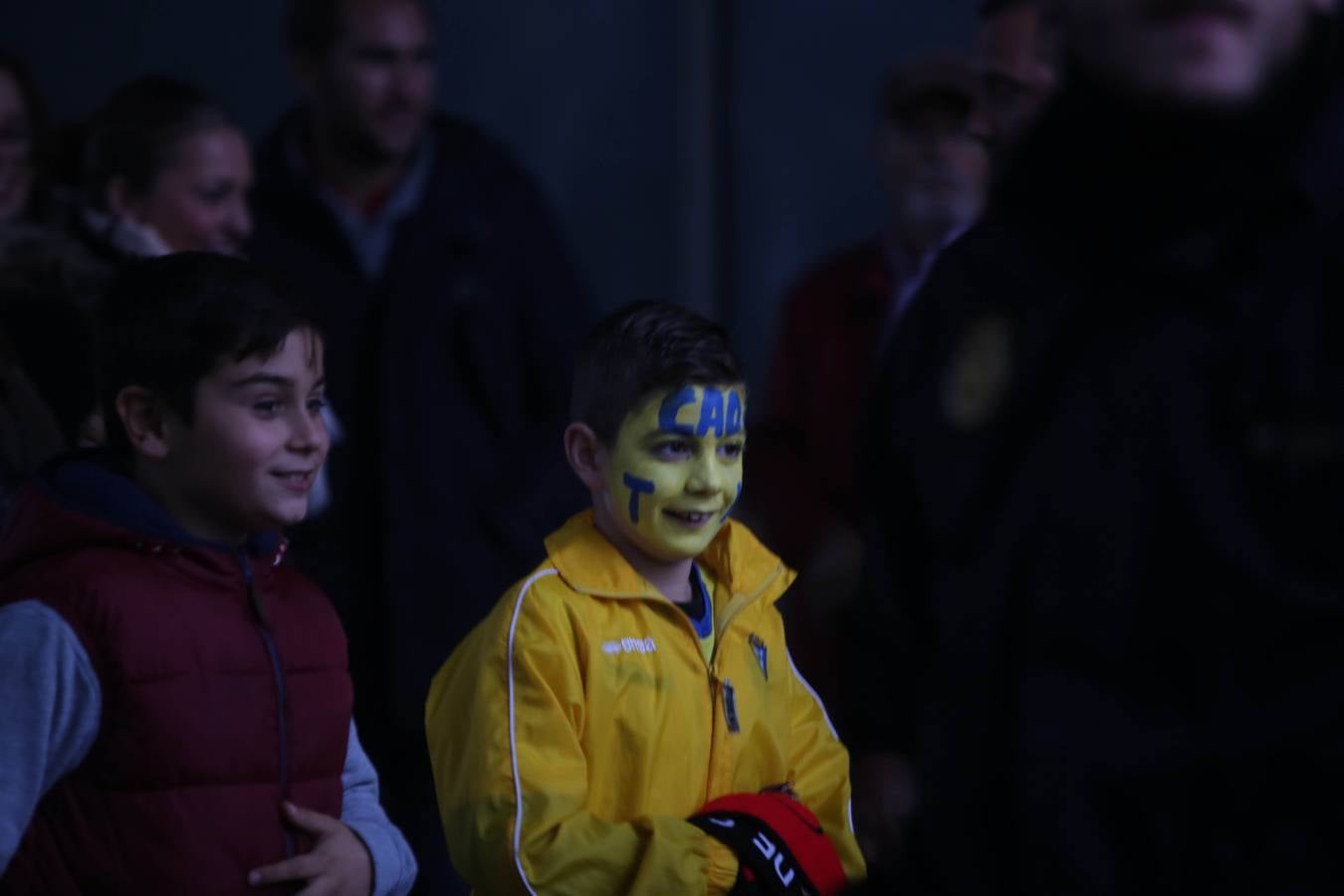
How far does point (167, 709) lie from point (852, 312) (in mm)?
2412

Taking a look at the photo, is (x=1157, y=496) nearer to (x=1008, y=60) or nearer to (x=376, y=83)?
(x=1008, y=60)

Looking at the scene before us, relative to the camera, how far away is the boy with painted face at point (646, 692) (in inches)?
102

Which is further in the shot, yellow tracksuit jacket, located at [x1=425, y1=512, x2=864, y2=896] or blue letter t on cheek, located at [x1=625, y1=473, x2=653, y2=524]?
blue letter t on cheek, located at [x1=625, y1=473, x2=653, y2=524]

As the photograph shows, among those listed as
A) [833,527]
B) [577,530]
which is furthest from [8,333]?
[833,527]

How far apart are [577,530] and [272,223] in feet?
6.19

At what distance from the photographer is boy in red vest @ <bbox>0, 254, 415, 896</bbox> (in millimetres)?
2512

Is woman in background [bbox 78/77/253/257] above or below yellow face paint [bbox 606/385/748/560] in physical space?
above

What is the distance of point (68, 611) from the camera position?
8.31ft

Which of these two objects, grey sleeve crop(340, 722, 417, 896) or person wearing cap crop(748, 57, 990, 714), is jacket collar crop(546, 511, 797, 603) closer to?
grey sleeve crop(340, 722, 417, 896)

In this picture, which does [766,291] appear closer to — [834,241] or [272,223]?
[834,241]

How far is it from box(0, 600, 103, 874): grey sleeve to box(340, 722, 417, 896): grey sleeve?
46cm

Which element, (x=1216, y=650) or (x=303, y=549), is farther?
(x=303, y=549)

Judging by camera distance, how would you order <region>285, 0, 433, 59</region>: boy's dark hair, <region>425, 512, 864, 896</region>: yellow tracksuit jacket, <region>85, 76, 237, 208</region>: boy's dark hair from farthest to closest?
<region>285, 0, 433, 59</region>: boy's dark hair, <region>85, 76, 237, 208</region>: boy's dark hair, <region>425, 512, 864, 896</region>: yellow tracksuit jacket

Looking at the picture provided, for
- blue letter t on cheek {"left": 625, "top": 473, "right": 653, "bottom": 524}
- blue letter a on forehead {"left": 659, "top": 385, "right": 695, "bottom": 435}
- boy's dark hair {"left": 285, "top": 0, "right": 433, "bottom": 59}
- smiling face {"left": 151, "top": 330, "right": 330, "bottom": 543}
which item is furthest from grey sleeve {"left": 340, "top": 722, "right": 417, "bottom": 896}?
boy's dark hair {"left": 285, "top": 0, "right": 433, "bottom": 59}
